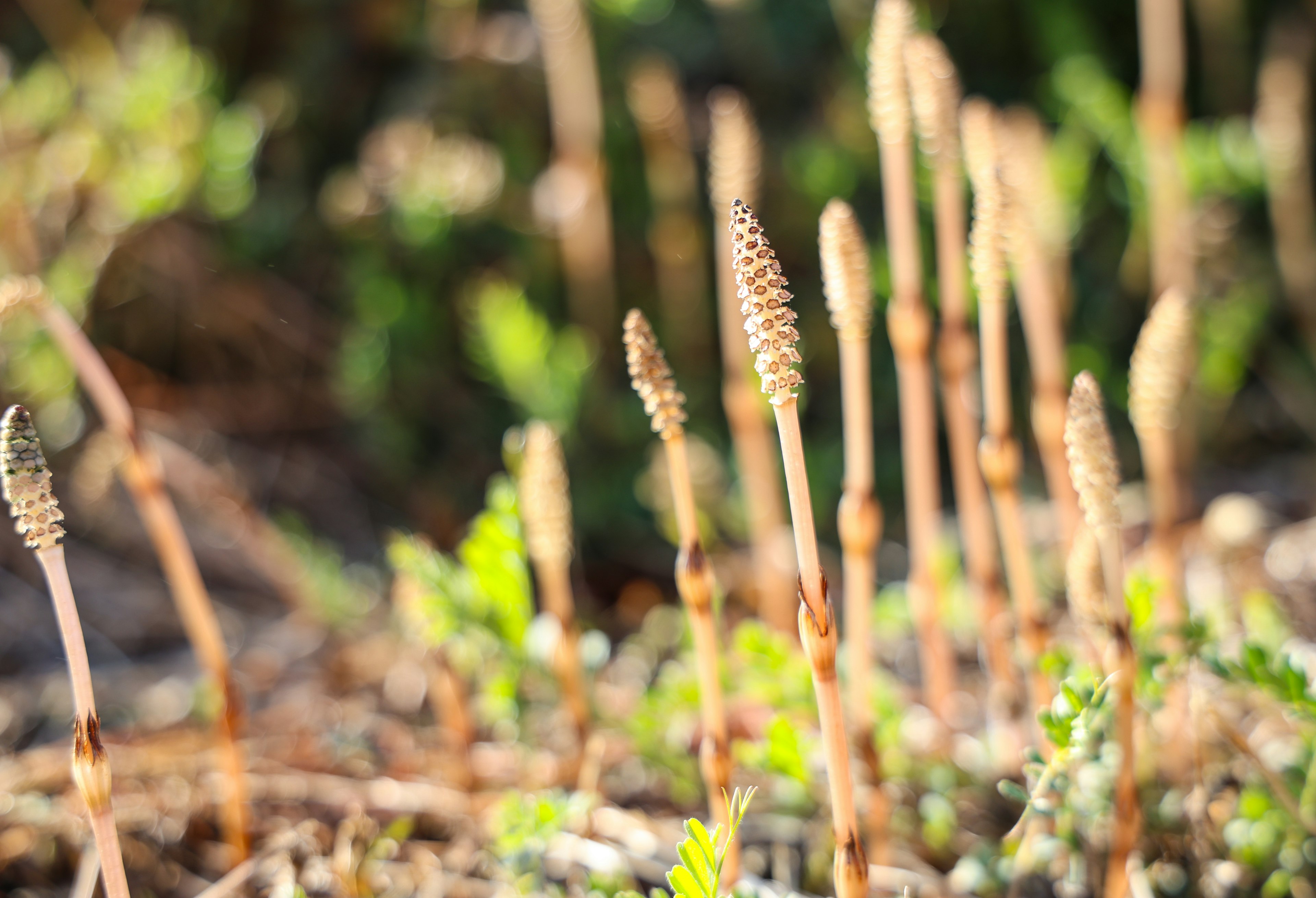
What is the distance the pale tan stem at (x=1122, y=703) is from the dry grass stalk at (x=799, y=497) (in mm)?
222

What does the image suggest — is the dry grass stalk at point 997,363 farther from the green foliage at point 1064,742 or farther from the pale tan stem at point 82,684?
the pale tan stem at point 82,684

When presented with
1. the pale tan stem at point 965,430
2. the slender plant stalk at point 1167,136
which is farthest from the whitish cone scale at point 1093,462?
the slender plant stalk at point 1167,136

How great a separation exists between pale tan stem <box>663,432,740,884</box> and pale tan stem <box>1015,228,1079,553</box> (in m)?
0.46

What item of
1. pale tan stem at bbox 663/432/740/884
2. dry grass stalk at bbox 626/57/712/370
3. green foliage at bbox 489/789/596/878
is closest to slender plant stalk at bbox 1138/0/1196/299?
dry grass stalk at bbox 626/57/712/370

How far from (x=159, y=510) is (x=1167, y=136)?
1.46m

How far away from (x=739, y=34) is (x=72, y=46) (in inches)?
54.8

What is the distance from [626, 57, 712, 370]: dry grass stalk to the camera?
1736 mm

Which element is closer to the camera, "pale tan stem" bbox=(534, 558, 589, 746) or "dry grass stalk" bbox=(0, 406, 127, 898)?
"dry grass stalk" bbox=(0, 406, 127, 898)

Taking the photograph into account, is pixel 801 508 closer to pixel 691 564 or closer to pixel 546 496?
pixel 691 564

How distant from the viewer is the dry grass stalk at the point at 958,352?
0.91m

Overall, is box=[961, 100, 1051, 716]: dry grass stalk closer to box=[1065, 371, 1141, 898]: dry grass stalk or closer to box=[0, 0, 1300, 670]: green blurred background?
box=[1065, 371, 1141, 898]: dry grass stalk

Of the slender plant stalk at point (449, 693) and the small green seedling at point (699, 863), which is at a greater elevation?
the slender plant stalk at point (449, 693)

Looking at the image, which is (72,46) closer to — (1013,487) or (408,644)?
(408,644)

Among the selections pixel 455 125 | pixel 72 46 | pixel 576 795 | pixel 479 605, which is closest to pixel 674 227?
pixel 455 125
